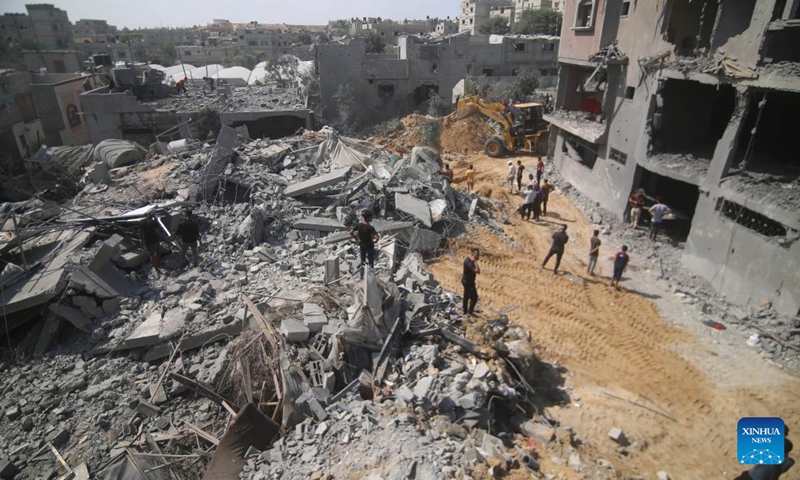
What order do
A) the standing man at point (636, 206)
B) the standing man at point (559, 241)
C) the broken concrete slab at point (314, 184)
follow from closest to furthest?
1. the standing man at point (559, 241)
2. the broken concrete slab at point (314, 184)
3. the standing man at point (636, 206)

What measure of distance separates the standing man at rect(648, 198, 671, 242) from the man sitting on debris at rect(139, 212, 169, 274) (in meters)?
12.4

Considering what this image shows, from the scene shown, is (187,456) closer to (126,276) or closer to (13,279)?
(126,276)

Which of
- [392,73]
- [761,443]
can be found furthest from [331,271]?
[392,73]

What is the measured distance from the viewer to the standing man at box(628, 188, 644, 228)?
514 inches

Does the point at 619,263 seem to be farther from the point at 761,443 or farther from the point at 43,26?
the point at 43,26

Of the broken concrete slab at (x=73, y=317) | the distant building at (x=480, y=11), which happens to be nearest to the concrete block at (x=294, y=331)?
the broken concrete slab at (x=73, y=317)

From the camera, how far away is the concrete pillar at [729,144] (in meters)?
9.85

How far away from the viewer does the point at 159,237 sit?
952 cm

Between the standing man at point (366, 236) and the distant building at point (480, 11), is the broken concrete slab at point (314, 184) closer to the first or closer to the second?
the standing man at point (366, 236)

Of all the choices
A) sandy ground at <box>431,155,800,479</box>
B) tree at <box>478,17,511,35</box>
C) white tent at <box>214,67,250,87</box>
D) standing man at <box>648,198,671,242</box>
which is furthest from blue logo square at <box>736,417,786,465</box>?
tree at <box>478,17,511,35</box>

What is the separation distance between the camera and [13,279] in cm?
781

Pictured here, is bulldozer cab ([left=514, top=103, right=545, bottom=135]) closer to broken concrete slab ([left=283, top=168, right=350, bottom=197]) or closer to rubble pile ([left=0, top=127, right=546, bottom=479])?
broken concrete slab ([left=283, top=168, right=350, bottom=197])

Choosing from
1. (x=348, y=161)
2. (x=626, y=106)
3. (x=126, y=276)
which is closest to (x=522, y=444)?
(x=126, y=276)

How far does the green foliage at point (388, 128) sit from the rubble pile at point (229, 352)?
15164 millimetres
